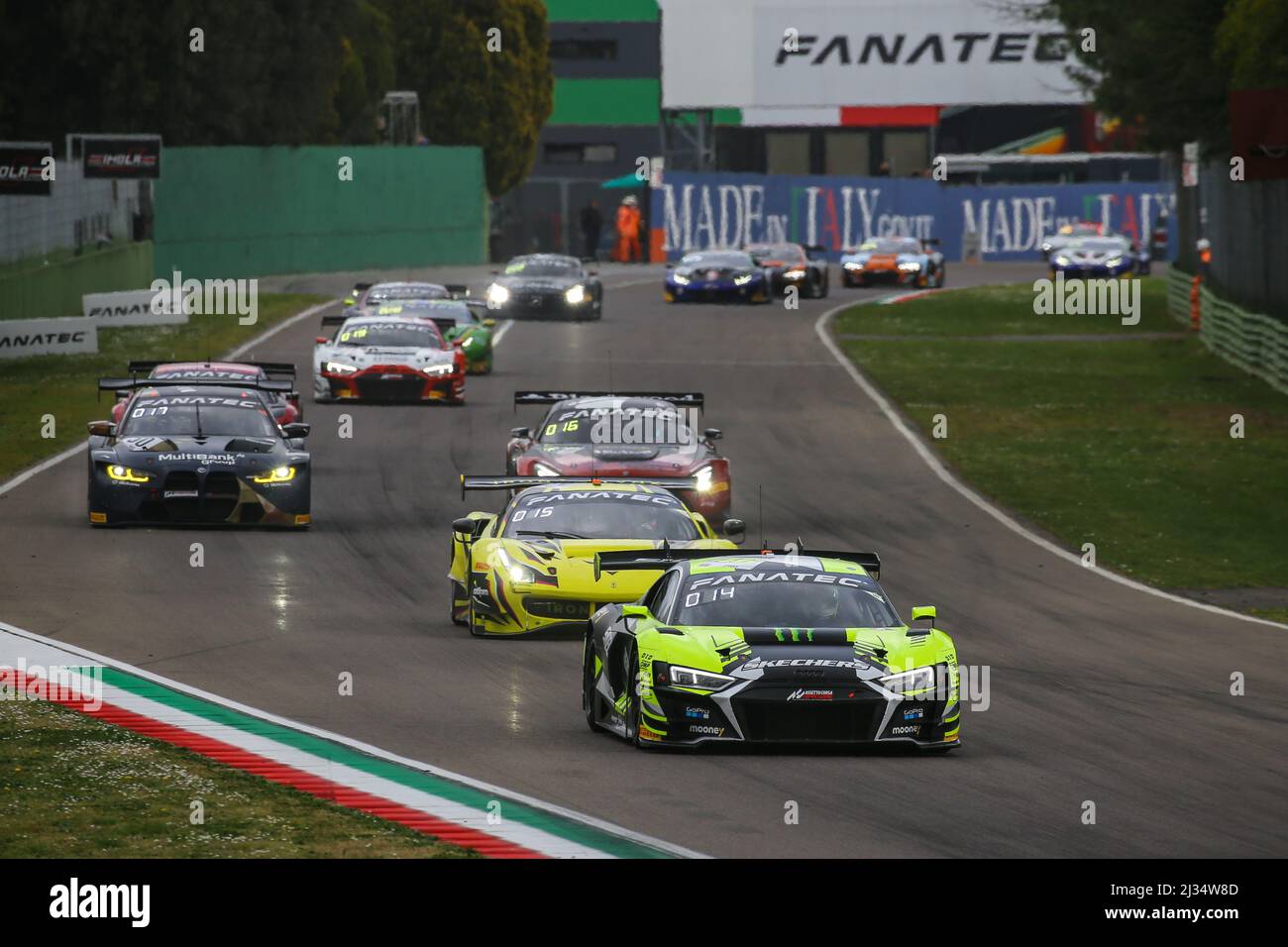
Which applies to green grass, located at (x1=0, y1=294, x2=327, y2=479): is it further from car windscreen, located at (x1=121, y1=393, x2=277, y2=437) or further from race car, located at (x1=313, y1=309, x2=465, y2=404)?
car windscreen, located at (x1=121, y1=393, x2=277, y2=437)

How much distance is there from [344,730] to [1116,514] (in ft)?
53.4

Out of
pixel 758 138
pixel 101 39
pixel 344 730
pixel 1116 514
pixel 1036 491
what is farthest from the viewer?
pixel 758 138

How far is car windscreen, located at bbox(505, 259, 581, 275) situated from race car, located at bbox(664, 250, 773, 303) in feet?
17.3

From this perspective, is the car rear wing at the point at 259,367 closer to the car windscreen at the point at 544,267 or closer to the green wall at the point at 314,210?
the car windscreen at the point at 544,267

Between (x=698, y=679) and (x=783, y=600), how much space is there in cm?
120

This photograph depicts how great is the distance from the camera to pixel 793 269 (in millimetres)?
63719

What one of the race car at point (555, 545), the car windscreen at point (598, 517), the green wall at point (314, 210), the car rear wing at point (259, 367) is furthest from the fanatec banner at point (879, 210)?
the car windscreen at point (598, 517)

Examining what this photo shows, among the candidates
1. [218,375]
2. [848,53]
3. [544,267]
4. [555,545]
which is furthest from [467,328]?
[848,53]

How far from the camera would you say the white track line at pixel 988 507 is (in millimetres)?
22562

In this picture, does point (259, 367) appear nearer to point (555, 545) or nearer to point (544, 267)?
point (555, 545)

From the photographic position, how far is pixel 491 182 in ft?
289

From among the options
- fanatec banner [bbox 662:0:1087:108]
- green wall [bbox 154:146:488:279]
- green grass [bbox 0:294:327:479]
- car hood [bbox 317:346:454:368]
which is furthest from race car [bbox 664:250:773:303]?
fanatec banner [bbox 662:0:1087:108]
